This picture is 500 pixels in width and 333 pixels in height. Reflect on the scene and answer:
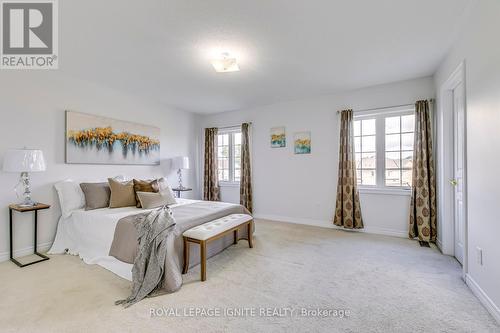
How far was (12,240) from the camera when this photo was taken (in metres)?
2.87

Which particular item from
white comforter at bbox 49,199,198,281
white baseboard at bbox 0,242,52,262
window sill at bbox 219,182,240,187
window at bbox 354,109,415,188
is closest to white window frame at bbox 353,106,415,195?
window at bbox 354,109,415,188

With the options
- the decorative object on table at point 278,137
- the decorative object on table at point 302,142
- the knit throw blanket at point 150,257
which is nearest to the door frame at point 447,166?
the decorative object on table at point 302,142

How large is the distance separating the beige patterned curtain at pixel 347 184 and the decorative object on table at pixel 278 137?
1.19 metres

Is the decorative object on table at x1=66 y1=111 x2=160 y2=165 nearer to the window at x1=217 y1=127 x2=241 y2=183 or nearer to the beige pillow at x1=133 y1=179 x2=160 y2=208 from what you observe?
the beige pillow at x1=133 y1=179 x2=160 y2=208

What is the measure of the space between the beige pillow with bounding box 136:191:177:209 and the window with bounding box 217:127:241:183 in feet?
7.34

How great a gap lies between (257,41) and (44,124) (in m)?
3.10

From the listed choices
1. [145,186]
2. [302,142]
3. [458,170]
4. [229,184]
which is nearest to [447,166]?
[458,170]

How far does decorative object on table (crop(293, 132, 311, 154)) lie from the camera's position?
461cm

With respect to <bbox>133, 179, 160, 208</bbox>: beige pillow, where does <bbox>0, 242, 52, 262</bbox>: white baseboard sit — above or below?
below

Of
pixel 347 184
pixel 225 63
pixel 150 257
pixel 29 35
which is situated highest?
pixel 29 35

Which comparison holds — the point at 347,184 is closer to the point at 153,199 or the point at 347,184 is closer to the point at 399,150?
the point at 399,150

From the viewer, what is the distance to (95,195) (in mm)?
3268

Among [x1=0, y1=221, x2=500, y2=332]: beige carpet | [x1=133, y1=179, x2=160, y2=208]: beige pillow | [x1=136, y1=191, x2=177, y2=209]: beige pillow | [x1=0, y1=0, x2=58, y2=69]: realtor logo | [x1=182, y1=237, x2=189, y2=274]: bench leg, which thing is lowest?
[x1=0, y1=221, x2=500, y2=332]: beige carpet

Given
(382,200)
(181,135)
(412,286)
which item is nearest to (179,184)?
(181,135)
